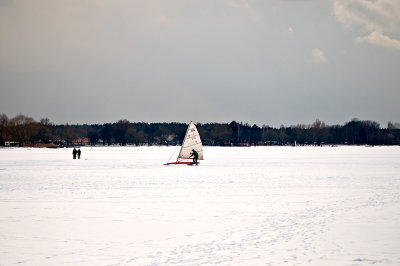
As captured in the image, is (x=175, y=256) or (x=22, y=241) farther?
(x=22, y=241)

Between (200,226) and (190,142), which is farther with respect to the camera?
(190,142)

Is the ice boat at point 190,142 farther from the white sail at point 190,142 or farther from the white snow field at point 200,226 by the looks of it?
→ the white snow field at point 200,226

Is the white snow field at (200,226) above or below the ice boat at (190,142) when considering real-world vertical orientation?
below

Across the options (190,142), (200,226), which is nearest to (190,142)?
(190,142)

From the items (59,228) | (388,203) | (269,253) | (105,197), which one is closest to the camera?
(269,253)

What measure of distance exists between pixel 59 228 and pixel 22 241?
1.25m

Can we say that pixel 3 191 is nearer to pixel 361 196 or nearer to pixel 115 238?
pixel 115 238

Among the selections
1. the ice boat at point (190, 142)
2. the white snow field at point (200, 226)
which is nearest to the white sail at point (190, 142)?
the ice boat at point (190, 142)

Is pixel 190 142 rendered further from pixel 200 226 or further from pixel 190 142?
pixel 200 226

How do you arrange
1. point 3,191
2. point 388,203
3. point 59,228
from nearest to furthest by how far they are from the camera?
point 59,228 → point 388,203 → point 3,191

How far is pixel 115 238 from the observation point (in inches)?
359

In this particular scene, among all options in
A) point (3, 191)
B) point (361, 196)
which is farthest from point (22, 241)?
point (361, 196)

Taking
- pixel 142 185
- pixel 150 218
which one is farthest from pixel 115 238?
pixel 142 185

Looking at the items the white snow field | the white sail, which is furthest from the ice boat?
the white snow field
